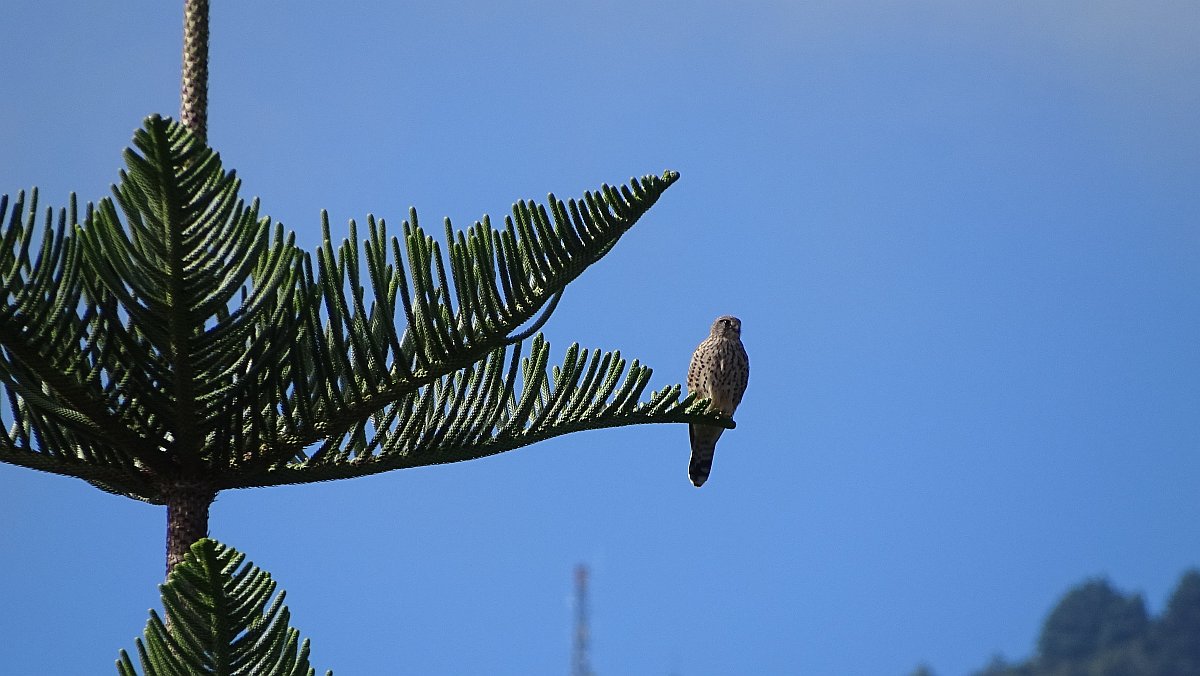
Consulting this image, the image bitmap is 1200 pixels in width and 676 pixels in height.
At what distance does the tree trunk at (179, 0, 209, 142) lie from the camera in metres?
4.98

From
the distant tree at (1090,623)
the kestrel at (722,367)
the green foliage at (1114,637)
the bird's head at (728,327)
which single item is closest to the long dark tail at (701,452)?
the kestrel at (722,367)

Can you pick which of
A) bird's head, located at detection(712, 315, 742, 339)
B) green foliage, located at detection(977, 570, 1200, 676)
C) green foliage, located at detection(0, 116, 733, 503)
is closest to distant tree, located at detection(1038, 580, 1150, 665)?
green foliage, located at detection(977, 570, 1200, 676)

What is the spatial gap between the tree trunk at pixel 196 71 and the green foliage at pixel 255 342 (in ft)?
1.45

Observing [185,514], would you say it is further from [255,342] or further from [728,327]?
[728,327]

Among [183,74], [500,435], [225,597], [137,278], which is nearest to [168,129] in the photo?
[137,278]

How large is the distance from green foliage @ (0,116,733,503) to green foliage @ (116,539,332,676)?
49cm

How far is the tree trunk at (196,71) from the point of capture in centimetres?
498

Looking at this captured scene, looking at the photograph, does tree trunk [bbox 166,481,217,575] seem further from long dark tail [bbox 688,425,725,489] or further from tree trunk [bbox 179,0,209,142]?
long dark tail [bbox 688,425,725,489]

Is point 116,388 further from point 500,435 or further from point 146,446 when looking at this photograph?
point 500,435

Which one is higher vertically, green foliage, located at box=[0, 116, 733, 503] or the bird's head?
the bird's head

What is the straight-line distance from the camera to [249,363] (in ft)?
16.1

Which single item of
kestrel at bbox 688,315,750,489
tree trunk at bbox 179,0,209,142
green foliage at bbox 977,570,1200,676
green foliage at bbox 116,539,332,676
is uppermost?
green foliage at bbox 977,570,1200,676

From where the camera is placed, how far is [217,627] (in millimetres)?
4699

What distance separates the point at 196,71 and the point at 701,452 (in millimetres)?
3767
